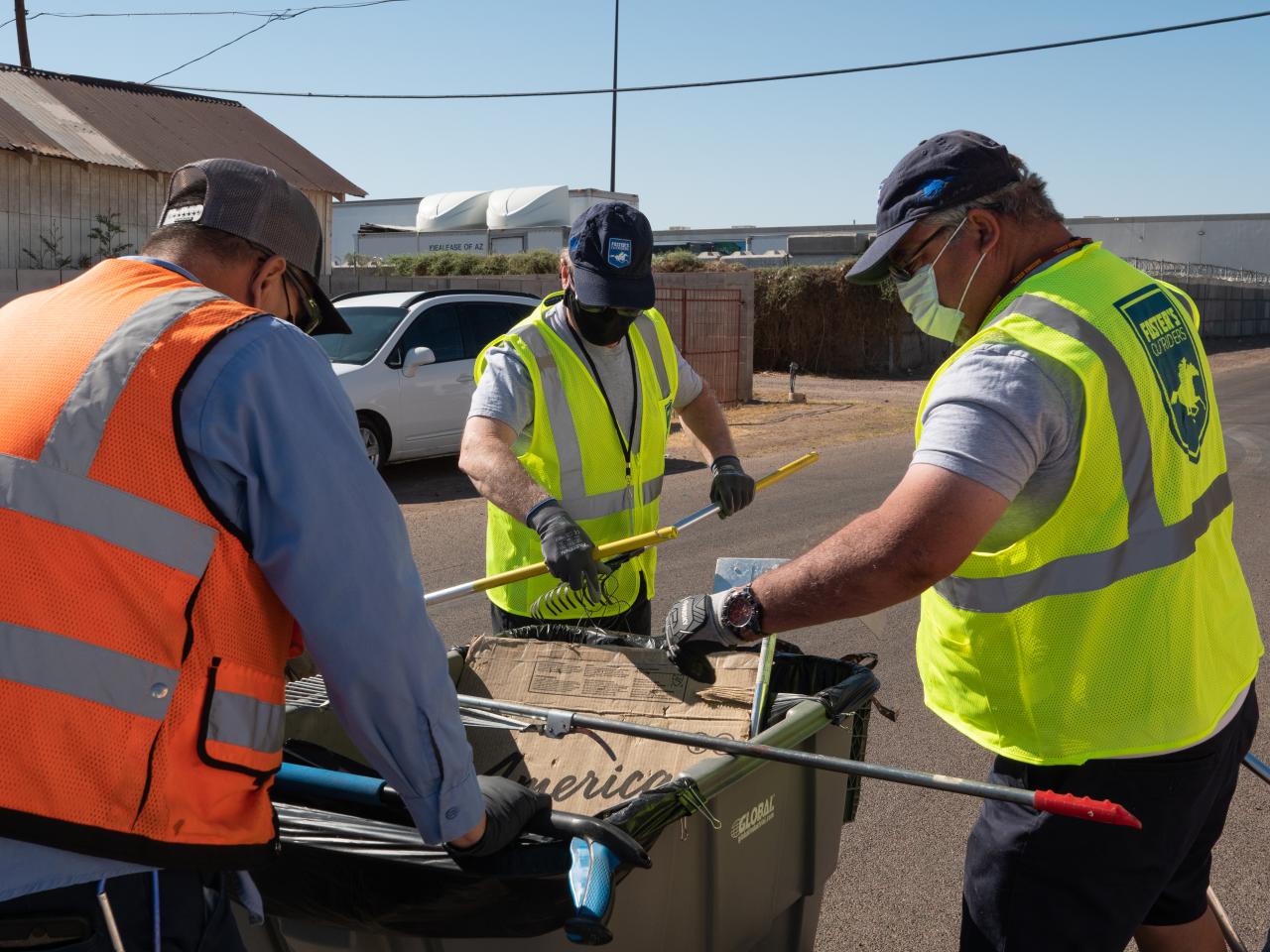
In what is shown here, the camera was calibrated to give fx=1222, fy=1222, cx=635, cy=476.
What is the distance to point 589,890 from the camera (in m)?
1.89

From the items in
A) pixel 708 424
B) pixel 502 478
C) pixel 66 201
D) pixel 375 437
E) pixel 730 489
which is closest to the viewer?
pixel 502 478

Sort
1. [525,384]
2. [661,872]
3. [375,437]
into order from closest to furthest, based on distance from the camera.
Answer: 1. [661,872]
2. [525,384]
3. [375,437]

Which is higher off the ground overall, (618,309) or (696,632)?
(618,309)

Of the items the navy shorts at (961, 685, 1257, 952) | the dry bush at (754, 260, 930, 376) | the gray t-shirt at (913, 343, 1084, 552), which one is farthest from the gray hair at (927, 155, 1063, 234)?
the dry bush at (754, 260, 930, 376)

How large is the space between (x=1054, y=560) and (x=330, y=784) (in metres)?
1.33

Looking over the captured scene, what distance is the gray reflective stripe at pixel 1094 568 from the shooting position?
2.12 metres

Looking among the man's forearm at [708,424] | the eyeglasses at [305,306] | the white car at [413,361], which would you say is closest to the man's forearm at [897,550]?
the eyeglasses at [305,306]

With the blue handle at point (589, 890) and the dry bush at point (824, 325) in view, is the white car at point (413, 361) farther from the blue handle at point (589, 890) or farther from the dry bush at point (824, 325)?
the dry bush at point (824, 325)

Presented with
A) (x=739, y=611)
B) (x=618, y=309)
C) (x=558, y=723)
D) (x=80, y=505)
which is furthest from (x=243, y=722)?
(x=618, y=309)

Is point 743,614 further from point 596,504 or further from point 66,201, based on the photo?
point 66,201

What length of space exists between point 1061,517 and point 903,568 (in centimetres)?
31

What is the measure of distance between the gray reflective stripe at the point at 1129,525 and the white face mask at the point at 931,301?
211 millimetres

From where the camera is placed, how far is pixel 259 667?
1.64m

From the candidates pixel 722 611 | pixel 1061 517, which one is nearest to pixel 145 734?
pixel 722 611
